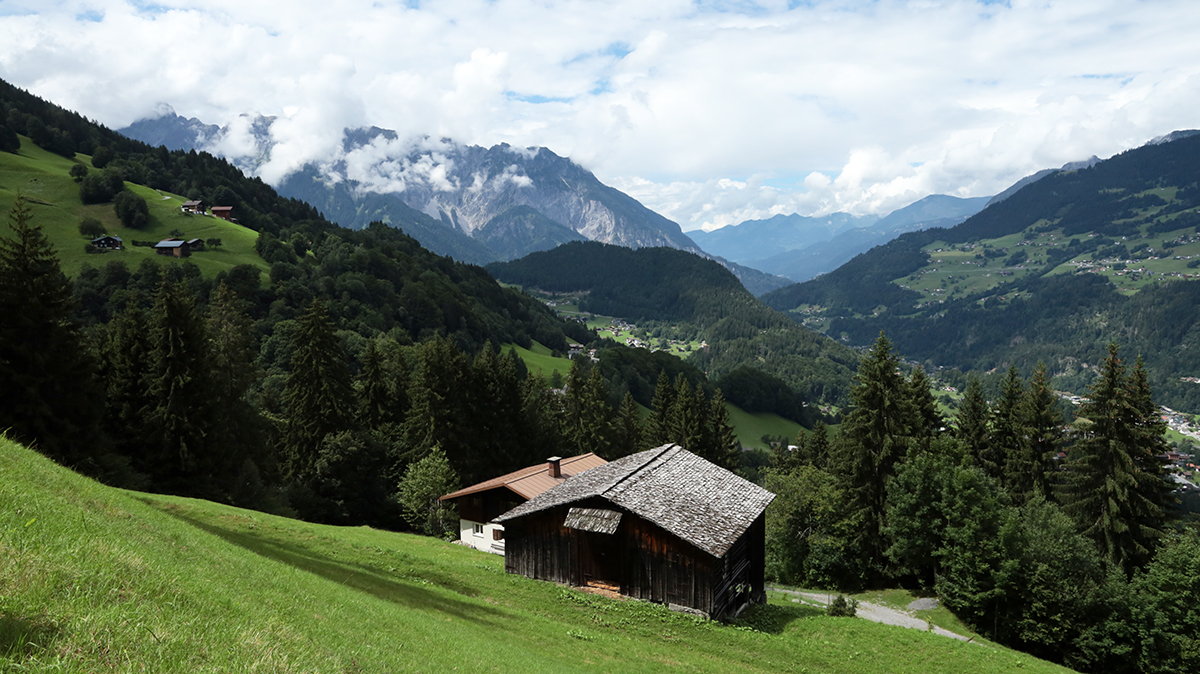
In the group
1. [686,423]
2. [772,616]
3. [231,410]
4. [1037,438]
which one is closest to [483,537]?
[231,410]

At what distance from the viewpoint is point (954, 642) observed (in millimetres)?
29078

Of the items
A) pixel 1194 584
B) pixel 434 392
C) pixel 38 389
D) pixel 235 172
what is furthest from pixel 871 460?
pixel 235 172

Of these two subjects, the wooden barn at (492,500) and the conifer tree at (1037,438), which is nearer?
the wooden barn at (492,500)

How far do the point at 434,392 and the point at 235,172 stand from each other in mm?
156841

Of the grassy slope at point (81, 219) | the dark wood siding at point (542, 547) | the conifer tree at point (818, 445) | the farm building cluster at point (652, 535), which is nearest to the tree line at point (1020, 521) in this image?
the farm building cluster at point (652, 535)

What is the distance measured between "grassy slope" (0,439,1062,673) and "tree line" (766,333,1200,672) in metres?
9.40

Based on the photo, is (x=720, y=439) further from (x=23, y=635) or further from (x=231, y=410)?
(x=23, y=635)

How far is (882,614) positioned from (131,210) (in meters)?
150

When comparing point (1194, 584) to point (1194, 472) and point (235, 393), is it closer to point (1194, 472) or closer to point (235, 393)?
point (235, 393)

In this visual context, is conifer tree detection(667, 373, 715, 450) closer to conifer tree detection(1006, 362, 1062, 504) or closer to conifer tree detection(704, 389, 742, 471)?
conifer tree detection(704, 389, 742, 471)

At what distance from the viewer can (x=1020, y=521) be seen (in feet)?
129

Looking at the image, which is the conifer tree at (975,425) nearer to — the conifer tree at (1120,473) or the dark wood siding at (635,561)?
the conifer tree at (1120,473)

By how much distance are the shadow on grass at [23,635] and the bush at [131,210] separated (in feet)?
496

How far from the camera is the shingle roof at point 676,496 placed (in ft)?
94.3
